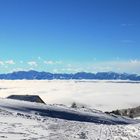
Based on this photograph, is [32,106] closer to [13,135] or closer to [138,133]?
[138,133]

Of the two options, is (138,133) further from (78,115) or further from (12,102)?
(12,102)

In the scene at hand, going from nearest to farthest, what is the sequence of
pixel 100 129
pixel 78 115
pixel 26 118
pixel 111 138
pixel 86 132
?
pixel 111 138
pixel 86 132
pixel 100 129
pixel 26 118
pixel 78 115

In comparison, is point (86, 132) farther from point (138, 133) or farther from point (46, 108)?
point (46, 108)

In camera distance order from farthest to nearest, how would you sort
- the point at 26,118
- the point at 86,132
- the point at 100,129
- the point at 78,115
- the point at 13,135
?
the point at 78,115 → the point at 26,118 → the point at 100,129 → the point at 86,132 → the point at 13,135

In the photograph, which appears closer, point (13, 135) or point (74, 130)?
point (13, 135)

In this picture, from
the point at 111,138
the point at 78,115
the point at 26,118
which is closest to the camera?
the point at 111,138

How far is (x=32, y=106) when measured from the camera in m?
40.8

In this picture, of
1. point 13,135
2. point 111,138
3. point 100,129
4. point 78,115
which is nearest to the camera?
point 13,135

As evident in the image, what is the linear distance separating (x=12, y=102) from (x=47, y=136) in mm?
17877

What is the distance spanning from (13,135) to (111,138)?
17.1 feet

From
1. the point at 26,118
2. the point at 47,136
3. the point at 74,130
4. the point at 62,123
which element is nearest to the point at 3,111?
the point at 26,118

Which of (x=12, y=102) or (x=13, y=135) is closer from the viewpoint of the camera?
(x=13, y=135)

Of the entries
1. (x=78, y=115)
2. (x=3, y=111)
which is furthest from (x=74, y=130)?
(x=78, y=115)

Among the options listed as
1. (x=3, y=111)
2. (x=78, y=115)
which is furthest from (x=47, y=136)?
(x=78, y=115)
